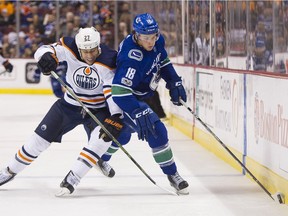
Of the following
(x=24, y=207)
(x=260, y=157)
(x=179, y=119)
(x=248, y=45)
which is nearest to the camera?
(x=24, y=207)

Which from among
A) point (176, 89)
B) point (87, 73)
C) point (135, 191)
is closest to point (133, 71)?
point (87, 73)

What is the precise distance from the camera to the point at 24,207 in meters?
5.07

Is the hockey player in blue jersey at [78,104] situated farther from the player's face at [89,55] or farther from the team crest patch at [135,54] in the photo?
the team crest patch at [135,54]

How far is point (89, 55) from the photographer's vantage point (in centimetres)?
541

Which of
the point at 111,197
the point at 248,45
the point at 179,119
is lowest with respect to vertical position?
the point at 179,119

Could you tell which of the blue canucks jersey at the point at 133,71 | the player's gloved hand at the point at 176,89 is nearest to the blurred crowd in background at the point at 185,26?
the player's gloved hand at the point at 176,89

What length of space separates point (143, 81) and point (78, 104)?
46cm

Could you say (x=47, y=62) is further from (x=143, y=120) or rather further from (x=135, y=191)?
(x=135, y=191)

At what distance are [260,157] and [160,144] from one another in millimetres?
860

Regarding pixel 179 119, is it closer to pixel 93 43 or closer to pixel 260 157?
pixel 260 157

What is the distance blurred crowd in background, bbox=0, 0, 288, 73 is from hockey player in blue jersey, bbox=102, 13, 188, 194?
5.37 feet

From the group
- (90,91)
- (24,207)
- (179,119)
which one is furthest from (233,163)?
(179,119)

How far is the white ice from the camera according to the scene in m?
4.97

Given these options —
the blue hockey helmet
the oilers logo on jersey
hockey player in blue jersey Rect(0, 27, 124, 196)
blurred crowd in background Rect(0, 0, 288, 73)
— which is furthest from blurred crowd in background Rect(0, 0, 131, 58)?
the blue hockey helmet
